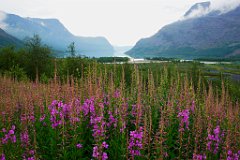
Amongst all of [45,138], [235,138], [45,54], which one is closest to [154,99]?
[235,138]

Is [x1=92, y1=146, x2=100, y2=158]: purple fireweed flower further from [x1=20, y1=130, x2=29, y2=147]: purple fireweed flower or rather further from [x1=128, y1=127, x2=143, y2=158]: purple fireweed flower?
[x1=20, y1=130, x2=29, y2=147]: purple fireweed flower

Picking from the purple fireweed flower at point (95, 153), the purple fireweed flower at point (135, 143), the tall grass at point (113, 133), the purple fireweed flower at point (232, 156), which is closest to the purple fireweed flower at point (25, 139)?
the tall grass at point (113, 133)

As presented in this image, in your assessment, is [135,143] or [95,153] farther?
[135,143]

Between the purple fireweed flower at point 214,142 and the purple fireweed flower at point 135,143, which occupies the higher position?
the purple fireweed flower at point 135,143

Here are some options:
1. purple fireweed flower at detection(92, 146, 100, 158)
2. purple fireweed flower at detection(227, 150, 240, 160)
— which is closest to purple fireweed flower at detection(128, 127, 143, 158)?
purple fireweed flower at detection(92, 146, 100, 158)

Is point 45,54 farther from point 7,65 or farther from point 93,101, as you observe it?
point 93,101

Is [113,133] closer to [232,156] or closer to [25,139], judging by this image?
[25,139]

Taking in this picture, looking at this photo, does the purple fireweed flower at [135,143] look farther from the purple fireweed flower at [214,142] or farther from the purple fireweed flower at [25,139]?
the purple fireweed flower at [25,139]

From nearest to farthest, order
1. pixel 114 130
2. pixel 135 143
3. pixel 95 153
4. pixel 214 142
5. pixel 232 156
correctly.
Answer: pixel 95 153, pixel 135 143, pixel 232 156, pixel 214 142, pixel 114 130

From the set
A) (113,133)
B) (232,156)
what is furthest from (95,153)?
(232,156)

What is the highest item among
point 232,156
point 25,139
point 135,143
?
point 135,143

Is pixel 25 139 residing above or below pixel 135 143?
below

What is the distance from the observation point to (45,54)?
4309 centimetres

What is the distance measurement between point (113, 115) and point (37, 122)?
207 cm
